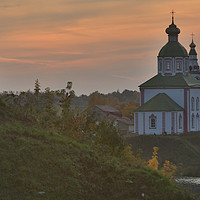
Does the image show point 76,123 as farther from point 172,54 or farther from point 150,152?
point 172,54

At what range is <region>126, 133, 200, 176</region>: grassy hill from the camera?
54.7 metres

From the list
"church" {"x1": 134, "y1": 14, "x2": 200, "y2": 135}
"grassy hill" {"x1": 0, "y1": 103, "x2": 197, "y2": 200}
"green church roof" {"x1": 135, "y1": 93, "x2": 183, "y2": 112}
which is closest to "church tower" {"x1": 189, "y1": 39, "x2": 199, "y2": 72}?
"church" {"x1": 134, "y1": 14, "x2": 200, "y2": 135}

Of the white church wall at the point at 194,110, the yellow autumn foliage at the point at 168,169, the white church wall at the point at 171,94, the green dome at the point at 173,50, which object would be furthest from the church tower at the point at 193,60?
the yellow autumn foliage at the point at 168,169

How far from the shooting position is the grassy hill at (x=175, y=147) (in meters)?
54.7

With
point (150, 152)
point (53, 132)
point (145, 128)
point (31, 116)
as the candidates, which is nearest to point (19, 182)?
point (53, 132)

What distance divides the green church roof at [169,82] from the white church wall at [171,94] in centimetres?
49

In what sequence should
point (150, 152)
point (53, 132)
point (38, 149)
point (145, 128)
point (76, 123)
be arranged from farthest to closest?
point (145, 128)
point (150, 152)
point (76, 123)
point (53, 132)
point (38, 149)

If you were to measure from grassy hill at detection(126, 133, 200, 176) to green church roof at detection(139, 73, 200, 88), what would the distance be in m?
7.13

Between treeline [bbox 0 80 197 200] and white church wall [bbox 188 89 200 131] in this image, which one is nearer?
treeline [bbox 0 80 197 200]

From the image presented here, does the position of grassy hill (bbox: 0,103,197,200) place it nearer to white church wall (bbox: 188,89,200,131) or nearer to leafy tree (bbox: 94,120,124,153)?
leafy tree (bbox: 94,120,124,153)

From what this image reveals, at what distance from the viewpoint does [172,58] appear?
71500 mm

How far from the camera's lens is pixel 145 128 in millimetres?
66188

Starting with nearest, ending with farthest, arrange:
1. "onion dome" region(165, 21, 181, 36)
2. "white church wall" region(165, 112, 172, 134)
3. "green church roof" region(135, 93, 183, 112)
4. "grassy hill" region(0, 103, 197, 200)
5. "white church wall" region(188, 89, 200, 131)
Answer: "grassy hill" region(0, 103, 197, 200), "white church wall" region(165, 112, 172, 134), "green church roof" region(135, 93, 183, 112), "white church wall" region(188, 89, 200, 131), "onion dome" region(165, 21, 181, 36)

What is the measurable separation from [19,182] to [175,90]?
2177 inches
